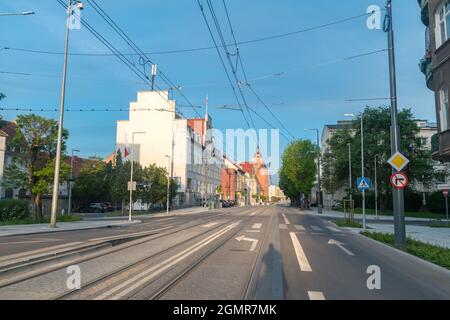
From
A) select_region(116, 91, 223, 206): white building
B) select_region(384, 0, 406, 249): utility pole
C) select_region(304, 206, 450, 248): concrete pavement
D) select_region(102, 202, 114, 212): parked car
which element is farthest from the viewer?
select_region(116, 91, 223, 206): white building

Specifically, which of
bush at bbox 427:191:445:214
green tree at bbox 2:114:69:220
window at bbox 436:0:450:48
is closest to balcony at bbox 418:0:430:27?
window at bbox 436:0:450:48

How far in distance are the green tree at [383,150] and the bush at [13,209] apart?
38573 millimetres

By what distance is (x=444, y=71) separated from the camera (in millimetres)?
19141

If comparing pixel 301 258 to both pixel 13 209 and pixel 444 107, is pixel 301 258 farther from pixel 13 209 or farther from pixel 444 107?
pixel 13 209

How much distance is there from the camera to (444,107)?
19703 millimetres

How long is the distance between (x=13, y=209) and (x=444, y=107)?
27438 millimetres

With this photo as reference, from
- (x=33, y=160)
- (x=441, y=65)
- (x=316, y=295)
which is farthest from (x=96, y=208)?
(x=316, y=295)

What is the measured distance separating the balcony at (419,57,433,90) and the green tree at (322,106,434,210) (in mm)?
23373

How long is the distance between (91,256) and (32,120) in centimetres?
1916

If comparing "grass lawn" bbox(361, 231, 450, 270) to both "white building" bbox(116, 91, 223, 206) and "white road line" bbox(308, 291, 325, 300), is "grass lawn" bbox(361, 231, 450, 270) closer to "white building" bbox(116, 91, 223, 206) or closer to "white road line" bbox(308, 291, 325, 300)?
"white road line" bbox(308, 291, 325, 300)

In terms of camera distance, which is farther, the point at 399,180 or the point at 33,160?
the point at 33,160

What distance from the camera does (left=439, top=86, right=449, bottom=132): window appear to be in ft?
63.3
